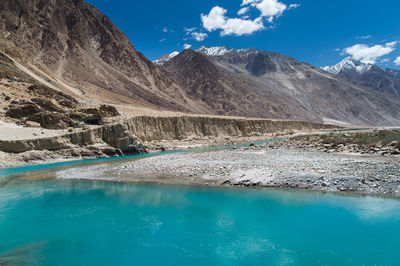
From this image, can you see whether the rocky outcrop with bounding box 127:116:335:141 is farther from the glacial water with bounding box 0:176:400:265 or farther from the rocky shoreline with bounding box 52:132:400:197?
the glacial water with bounding box 0:176:400:265

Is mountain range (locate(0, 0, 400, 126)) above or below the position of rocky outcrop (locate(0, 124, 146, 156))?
above

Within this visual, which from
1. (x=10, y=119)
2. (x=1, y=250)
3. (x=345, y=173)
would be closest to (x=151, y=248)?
(x=1, y=250)

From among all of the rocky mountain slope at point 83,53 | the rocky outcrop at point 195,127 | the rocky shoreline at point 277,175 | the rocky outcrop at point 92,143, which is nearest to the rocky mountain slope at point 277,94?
the rocky mountain slope at point 83,53

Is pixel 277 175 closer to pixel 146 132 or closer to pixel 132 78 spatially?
pixel 146 132

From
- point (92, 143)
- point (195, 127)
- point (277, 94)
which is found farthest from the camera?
point (277, 94)

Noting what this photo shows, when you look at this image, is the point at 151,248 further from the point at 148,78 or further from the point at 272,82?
Result: the point at 272,82

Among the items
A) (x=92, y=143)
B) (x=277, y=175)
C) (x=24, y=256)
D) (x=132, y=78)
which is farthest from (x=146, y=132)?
(x=132, y=78)

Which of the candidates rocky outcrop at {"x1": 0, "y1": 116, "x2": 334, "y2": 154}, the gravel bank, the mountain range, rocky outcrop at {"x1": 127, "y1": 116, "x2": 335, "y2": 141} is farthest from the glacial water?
the mountain range
